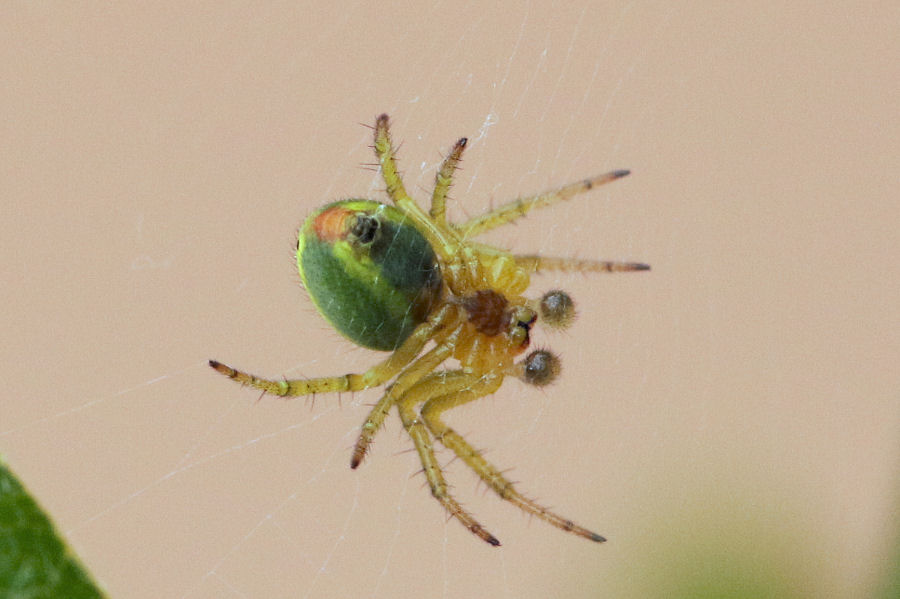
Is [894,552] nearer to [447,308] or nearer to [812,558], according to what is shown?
[812,558]

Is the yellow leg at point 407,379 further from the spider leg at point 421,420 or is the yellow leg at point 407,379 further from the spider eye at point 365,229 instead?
the spider eye at point 365,229

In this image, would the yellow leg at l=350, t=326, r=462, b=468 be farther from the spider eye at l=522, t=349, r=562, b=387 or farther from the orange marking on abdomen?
the orange marking on abdomen

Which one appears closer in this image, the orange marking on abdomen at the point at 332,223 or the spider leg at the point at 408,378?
the orange marking on abdomen at the point at 332,223

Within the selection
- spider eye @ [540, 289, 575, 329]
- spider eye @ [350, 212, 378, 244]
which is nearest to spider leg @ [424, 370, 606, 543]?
spider eye @ [540, 289, 575, 329]

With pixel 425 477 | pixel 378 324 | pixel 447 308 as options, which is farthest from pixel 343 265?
pixel 425 477

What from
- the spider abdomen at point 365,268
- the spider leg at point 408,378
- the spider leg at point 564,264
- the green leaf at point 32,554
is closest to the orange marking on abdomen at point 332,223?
the spider abdomen at point 365,268

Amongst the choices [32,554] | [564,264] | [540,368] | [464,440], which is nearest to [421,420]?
[464,440]
